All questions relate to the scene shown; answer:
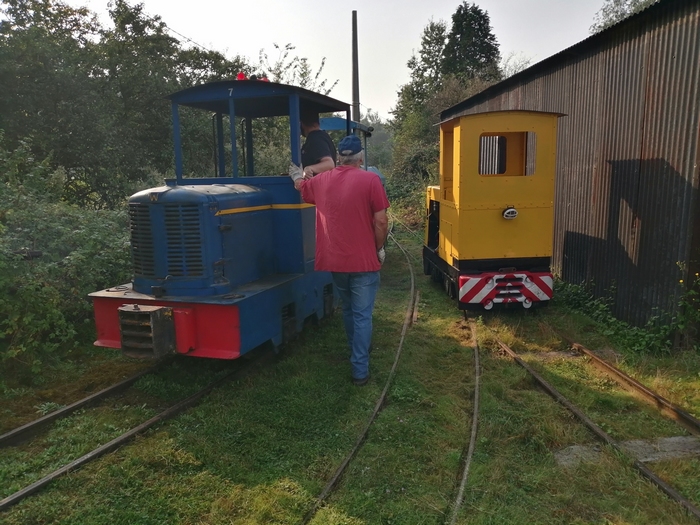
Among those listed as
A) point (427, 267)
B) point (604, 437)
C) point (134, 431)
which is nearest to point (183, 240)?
point (134, 431)

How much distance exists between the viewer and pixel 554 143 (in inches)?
259

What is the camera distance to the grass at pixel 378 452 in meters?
3.09

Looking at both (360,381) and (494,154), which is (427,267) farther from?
(360,381)

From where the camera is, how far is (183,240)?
464 centimetres

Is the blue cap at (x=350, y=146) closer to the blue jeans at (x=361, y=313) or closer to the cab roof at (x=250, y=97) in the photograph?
the cab roof at (x=250, y=97)

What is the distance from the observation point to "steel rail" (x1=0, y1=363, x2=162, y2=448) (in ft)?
12.5

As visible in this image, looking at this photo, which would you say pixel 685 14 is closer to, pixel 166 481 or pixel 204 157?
pixel 166 481

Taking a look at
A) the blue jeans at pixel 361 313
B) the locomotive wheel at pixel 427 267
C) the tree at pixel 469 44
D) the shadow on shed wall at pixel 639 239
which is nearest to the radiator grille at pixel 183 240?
the blue jeans at pixel 361 313

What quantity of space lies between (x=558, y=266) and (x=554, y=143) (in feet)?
8.64

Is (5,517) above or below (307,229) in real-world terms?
below

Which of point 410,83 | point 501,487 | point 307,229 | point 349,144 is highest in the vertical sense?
point 410,83

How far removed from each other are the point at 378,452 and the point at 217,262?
7.15 ft

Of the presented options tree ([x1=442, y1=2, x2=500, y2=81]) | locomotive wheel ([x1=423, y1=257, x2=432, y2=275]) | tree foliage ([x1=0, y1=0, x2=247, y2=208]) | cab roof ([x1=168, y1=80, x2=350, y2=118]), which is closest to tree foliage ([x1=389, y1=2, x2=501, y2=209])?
tree ([x1=442, y1=2, x2=500, y2=81])

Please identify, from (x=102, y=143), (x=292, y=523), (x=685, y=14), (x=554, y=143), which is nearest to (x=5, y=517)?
(x=292, y=523)
